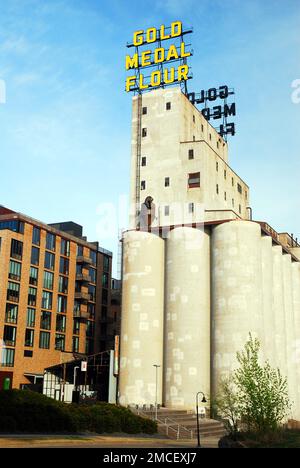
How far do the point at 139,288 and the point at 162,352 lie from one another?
9708mm

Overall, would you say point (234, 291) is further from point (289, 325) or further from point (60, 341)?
point (60, 341)

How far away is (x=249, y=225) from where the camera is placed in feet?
263

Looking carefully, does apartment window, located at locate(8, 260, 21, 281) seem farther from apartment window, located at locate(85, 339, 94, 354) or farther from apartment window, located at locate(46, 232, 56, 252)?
apartment window, located at locate(85, 339, 94, 354)

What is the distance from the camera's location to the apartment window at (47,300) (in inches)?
4092

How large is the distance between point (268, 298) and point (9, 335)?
4265 centimetres

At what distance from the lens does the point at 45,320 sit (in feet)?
340

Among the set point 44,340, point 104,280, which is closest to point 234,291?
point 44,340

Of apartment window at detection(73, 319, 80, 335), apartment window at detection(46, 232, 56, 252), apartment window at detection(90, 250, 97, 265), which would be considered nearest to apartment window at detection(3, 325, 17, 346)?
apartment window at detection(46, 232, 56, 252)

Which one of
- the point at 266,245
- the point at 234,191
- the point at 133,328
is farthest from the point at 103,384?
the point at 234,191

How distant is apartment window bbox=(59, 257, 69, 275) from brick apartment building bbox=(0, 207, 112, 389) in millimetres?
197

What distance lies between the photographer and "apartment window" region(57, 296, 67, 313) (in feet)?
356

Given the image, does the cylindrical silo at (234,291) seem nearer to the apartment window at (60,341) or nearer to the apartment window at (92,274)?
the apartment window at (60,341)

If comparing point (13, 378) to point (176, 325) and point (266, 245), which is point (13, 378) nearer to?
point (176, 325)

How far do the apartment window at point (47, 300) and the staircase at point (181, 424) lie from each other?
35691 millimetres
